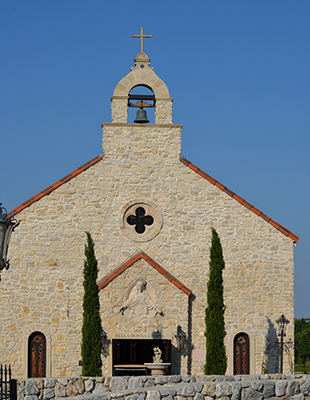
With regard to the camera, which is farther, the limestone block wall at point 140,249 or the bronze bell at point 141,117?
the bronze bell at point 141,117

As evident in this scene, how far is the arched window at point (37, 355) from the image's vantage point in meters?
29.5

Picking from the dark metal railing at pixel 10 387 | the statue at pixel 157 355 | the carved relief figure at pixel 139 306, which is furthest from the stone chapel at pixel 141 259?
the dark metal railing at pixel 10 387

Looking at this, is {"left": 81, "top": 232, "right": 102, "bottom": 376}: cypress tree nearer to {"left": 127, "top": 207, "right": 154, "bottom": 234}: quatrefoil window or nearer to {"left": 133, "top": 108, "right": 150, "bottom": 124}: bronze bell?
{"left": 127, "top": 207, "right": 154, "bottom": 234}: quatrefoil window

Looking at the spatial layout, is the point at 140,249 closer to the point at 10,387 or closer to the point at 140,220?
the point at 140,220

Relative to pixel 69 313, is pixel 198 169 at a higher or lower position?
higher

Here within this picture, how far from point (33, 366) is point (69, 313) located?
2310mm

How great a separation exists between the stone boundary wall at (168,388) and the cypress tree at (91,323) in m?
8.66

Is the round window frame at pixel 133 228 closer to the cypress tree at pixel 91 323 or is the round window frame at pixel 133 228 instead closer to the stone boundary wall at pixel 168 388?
the cypress tree at pixel 91 323

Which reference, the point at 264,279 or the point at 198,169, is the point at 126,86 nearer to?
the point at 198,169

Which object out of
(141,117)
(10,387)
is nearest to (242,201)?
(141,117)

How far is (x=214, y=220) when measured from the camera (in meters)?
31.3

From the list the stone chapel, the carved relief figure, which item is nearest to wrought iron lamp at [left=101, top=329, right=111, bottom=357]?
the stone chapel

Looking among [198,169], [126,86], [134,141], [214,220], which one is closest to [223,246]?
[214,220]

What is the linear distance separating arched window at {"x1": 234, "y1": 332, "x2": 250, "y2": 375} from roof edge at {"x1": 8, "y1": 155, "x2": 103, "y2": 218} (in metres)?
8.65
